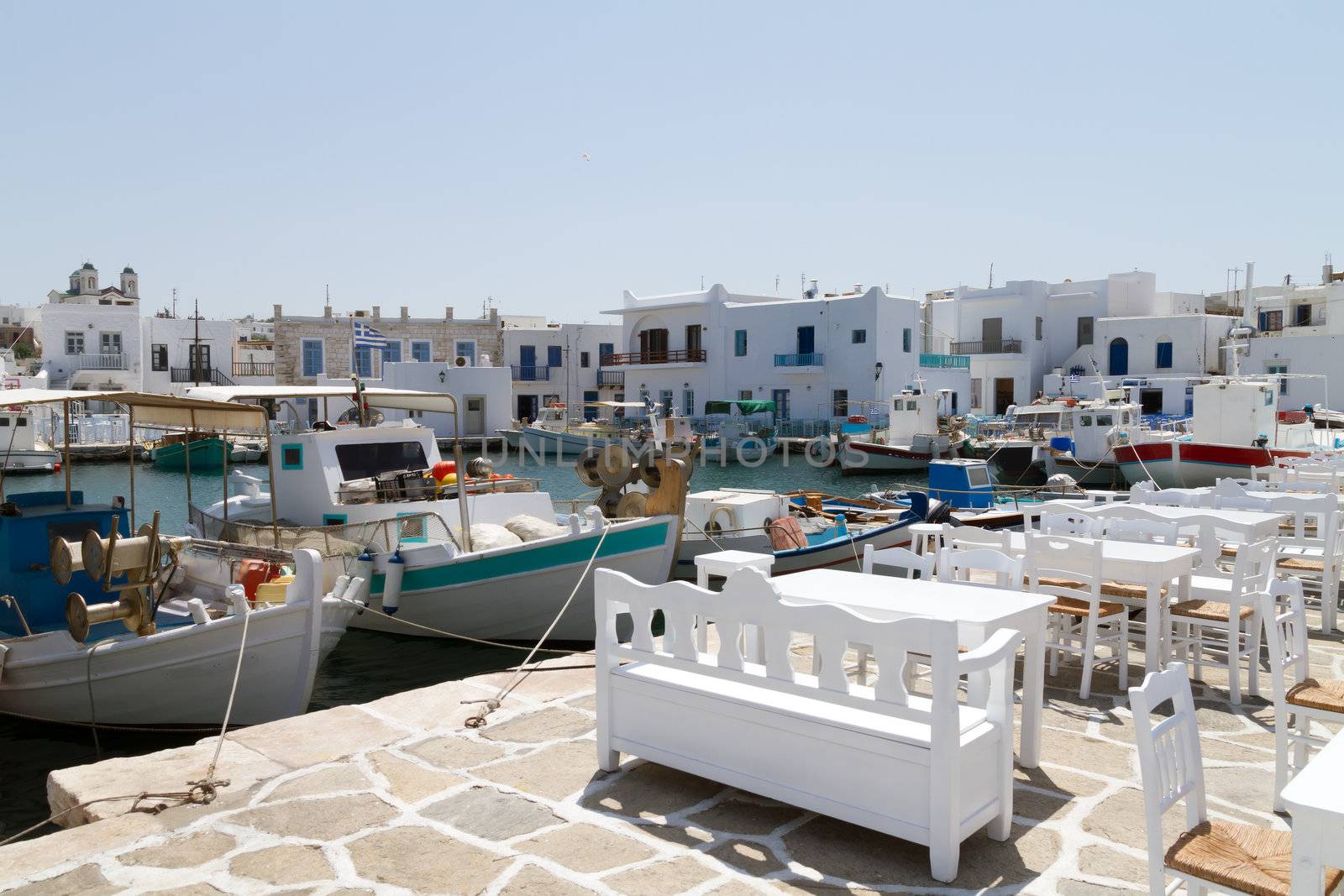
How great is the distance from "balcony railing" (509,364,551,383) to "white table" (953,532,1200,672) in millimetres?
48024

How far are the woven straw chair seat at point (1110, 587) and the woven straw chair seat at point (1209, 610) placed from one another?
153 mm

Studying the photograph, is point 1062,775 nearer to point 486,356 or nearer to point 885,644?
point 885,644

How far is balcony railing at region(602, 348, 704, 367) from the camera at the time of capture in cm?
4609

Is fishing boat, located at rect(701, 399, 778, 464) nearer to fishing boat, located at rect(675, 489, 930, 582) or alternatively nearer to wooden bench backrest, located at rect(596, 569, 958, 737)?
fishing boat, located at rect(675, 489, 930, 582)

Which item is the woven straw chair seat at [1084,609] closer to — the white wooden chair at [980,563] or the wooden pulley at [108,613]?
the white wooden chair at [980,563]

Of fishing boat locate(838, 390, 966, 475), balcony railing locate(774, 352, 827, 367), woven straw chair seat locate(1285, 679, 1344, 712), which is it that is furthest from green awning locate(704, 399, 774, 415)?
woven straw chair seat locate(1285, 679, 1344, 712)

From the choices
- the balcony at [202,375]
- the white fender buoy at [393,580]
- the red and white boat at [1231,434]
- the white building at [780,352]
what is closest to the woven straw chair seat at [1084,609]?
the white fender buoy at [393,580]

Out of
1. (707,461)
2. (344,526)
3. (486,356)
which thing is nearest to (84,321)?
(486,356)

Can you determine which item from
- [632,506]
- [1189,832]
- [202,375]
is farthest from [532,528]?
[202,375]

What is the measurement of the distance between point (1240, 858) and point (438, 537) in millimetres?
9130

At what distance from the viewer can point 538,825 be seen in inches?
147

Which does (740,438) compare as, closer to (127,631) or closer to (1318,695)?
(127,631)

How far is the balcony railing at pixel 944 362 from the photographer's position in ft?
144

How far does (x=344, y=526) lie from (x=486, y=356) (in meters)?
34.9
